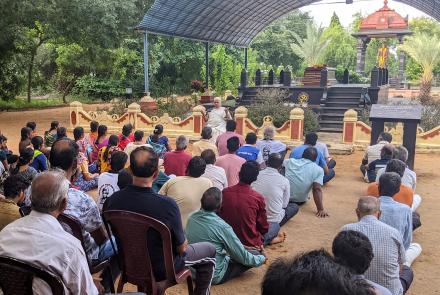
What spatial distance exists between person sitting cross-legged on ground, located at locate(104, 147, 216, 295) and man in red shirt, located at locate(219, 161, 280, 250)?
892 mm

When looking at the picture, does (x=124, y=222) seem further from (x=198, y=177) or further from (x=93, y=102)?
(x=93, y=102)

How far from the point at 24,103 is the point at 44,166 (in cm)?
1823

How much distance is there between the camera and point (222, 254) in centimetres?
391

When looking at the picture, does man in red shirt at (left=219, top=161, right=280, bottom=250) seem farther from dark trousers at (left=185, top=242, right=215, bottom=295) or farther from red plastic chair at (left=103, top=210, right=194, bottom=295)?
red plastic chair at (left=103, top=210, right=194, bottom=295)

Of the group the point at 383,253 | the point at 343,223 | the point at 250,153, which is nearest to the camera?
the point at 383,253

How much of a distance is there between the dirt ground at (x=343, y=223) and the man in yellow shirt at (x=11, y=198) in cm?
126

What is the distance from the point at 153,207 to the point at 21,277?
38.8 inches

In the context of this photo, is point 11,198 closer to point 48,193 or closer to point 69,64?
point 48,193

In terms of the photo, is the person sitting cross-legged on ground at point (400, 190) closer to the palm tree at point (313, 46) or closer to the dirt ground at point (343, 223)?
the dirt ground at point (343, 223)

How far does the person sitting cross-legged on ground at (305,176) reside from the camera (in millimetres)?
6035

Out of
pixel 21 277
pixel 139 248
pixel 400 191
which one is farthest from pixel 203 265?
pixel 400 191

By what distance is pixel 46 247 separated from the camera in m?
2.24

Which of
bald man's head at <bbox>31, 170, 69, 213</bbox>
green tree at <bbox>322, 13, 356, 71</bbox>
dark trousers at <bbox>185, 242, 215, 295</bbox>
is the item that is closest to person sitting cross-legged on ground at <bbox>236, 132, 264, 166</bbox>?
dark trousers at <bbox>185, 242, 215, 295</bbox>

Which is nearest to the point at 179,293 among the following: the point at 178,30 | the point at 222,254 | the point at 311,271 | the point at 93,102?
the point at 222,254
